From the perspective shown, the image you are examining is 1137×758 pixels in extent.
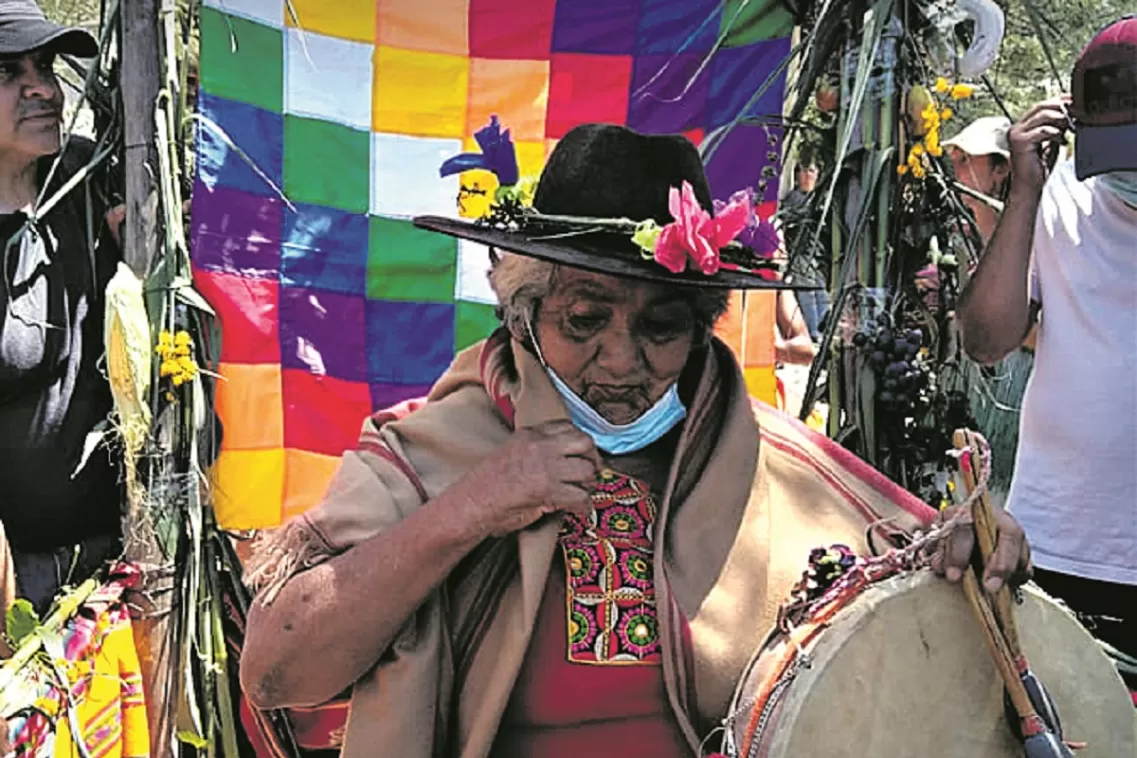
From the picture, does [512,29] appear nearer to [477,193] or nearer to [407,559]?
[477,193]

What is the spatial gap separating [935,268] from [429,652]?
6.24 feet

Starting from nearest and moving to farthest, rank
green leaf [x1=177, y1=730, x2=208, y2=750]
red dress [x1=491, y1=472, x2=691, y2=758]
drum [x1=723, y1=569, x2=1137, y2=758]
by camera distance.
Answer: drum [x1=723, y1=569, x2=1137, y2=758], red dress [x1=491, y1=472, x2=691, y2=758], green leaf [x1=177, y1=730, x2=208, y2=750]

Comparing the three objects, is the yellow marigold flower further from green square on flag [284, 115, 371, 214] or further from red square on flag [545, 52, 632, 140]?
green square on flag [284, 115, 371, 214]

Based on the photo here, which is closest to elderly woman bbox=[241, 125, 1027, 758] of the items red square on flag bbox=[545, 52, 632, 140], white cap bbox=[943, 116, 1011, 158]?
red square on flag bbox=[545, 52, 632, 140]

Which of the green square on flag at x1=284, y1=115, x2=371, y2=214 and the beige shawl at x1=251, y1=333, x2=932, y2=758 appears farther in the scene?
the green square on flag at x1=284, y1=115, x2=371, y2=214

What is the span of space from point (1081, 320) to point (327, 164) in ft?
Answer: 6.64

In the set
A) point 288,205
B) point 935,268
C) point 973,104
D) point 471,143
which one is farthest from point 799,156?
point 973,104

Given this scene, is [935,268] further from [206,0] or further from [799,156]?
[206,0]

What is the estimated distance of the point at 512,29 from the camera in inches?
147

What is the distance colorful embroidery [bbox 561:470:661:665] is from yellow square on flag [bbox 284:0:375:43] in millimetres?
2039

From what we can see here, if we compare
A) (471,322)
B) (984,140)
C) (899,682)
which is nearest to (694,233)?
(899,682)

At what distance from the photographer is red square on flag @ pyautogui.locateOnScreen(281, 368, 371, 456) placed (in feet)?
11.9

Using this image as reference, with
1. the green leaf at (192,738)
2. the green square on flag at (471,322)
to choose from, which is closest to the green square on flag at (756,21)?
the green square on flag at (471,322)

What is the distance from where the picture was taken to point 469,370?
83.1 inches
